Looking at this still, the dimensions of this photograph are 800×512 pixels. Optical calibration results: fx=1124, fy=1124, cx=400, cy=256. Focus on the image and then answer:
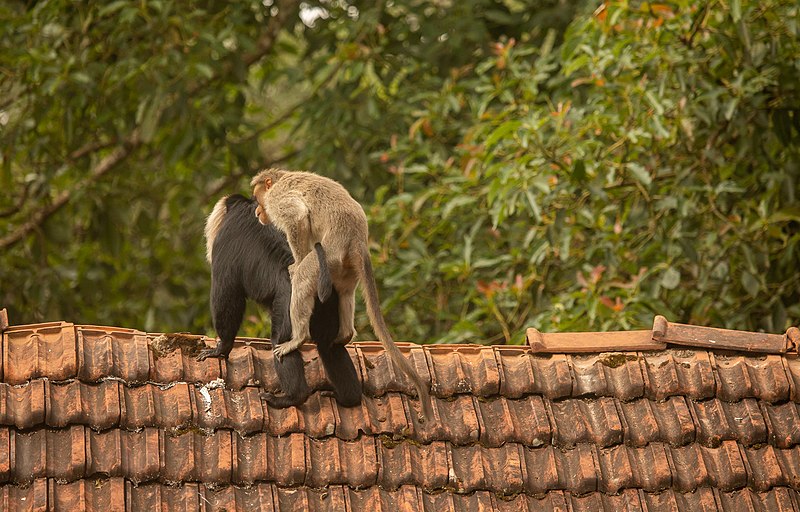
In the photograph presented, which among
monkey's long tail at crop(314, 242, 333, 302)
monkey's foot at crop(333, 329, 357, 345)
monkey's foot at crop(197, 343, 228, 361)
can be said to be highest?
monkey's long tail at crop(314, 242, 333, 302)

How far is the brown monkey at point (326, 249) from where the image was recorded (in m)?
4.33

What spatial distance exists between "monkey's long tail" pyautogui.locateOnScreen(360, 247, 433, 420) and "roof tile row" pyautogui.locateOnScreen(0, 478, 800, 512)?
1.10 feet

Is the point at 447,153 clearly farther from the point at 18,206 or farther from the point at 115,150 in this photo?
the point at 18,206

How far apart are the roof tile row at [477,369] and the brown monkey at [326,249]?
272 mm

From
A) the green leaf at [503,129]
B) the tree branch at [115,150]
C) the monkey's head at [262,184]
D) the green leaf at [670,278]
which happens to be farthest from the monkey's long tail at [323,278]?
the tree branch at [115,150]

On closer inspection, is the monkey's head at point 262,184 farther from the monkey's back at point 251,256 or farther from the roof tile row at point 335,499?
the roof tile row at point 335,499

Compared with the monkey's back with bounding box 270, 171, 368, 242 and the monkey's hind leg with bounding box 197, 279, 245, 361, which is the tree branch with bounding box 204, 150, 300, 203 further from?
the monkey's back with bounding box 270, 171, 368, 242

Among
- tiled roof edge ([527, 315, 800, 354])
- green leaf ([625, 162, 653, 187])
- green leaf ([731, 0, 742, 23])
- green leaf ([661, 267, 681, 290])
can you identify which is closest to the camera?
tiled roof edge ([527, 315, 800, 354])

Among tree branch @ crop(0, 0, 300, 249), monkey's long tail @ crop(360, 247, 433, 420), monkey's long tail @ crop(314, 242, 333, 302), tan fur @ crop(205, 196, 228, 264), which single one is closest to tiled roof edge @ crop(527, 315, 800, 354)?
monkey's long tail @ crop(360, 247, 433, 420)

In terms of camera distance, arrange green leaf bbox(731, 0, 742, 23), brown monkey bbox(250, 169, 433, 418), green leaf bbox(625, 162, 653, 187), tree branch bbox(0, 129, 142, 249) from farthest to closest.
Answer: tree branch bbox(0, 129, 142, 249)
green leaf bbox(625, 162, 653, 187)
green leaf bbox(731, 0, 742, 23)
brown monkey bbox(250, 169, 433, 418)

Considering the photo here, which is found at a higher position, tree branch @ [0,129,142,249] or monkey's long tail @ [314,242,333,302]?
tree branch @ [0,129,142,249]

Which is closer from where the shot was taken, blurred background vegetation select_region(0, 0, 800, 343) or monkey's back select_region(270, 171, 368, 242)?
monkey's back select_region(270, 171, 368, 242)

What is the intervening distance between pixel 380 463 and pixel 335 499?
9.8 inches

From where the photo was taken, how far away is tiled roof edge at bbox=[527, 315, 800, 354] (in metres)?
4.82
